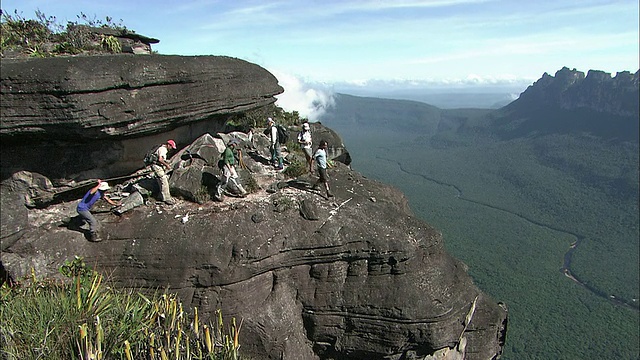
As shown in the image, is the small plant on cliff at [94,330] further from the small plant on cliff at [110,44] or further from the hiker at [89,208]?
the small plant on cliff at [110,44]

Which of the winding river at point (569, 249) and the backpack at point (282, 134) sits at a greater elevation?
the backpack at point (282, 134)

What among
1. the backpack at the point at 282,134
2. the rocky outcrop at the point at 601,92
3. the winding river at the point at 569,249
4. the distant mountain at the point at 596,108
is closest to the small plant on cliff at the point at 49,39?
the backpack at the point at 282,134

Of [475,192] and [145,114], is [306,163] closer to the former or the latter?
[145,114]

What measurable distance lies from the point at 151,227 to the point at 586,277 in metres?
80.5

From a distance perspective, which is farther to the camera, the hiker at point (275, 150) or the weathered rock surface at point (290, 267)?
the hiker at point (275, 150)

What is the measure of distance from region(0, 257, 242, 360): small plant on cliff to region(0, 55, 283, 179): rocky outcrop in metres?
5.00

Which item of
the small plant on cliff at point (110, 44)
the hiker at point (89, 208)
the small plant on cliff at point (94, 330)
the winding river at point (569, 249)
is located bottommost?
the winding river at point (569, 249)

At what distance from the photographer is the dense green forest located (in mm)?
53356

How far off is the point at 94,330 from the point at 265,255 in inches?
198

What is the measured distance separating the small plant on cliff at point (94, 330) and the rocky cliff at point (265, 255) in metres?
1.79

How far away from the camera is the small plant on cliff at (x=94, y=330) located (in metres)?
8.57

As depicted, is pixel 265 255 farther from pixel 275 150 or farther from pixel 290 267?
pixel 275 150

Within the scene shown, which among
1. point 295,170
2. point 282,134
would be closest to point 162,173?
point 295,170

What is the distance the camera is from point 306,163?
17.7m
